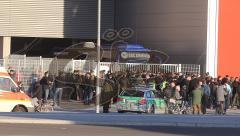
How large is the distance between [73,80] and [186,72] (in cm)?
739

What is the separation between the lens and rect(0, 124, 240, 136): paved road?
18375 mm

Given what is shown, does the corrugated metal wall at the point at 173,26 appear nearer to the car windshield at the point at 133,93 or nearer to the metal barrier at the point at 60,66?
the metal barrier at the point at 60,66

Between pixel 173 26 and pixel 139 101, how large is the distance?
51.9ft

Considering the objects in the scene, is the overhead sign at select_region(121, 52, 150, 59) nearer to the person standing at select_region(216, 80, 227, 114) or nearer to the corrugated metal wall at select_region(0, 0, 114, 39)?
the corrugated metal wall at select_region(0, 0, 114, 39)

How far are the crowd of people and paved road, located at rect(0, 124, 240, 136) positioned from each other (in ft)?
26.6

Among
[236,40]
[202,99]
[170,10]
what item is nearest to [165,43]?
[170,10]

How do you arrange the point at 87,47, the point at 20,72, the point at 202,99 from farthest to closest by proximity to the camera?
the point at 87,47 → the point at 20,72 → the point at 202,99

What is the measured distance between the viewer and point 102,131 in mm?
19469

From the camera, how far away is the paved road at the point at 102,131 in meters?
18.4

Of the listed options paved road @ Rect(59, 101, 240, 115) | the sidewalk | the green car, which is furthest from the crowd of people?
the sidewalk

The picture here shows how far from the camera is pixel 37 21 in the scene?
48.9 m

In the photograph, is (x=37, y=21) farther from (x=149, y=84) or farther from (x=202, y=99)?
(x=202, y=99)

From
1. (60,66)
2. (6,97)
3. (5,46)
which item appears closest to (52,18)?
(5,46)

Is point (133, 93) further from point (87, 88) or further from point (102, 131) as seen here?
point (102, 131)
